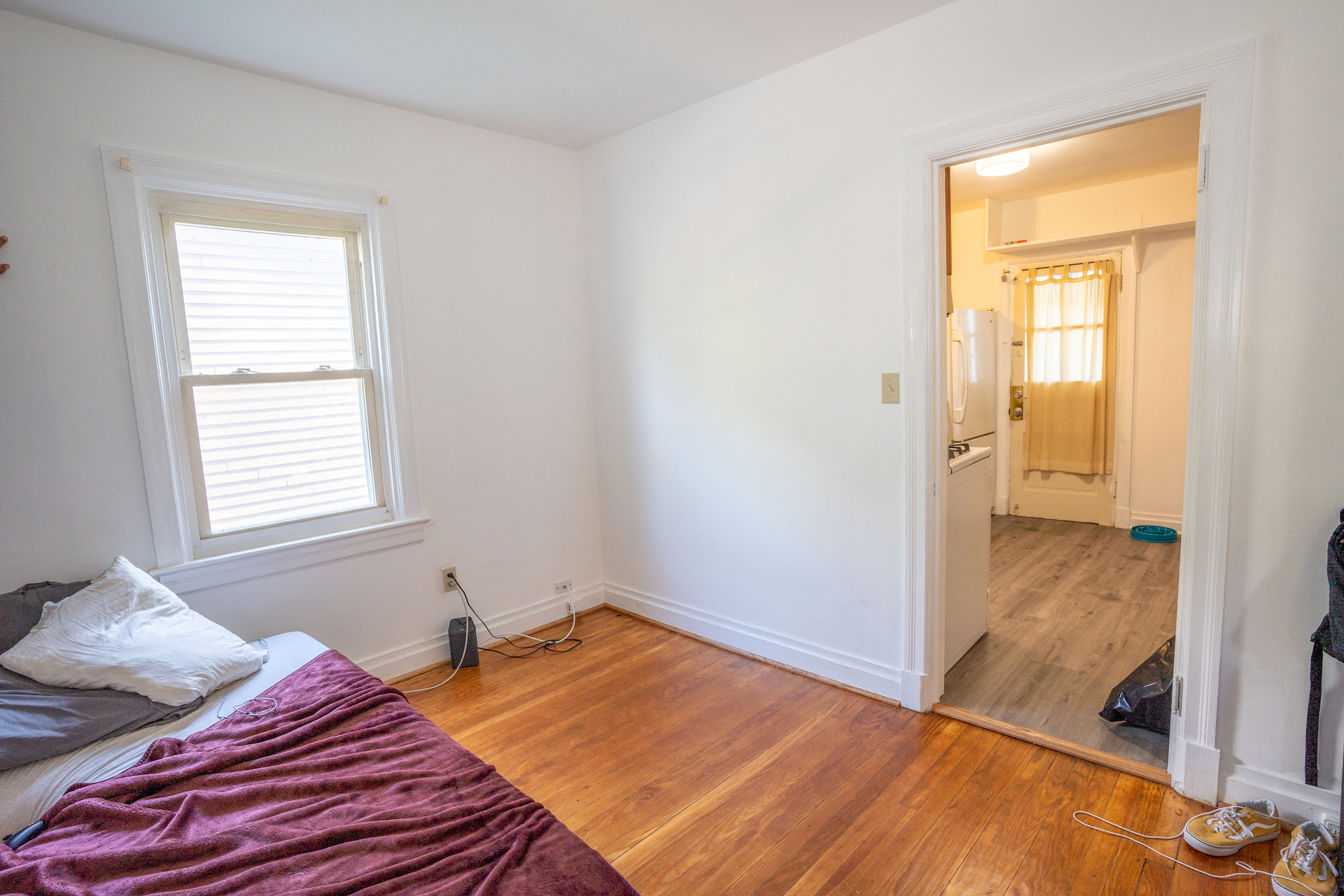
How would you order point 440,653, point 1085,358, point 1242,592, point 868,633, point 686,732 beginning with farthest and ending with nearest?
point 1085,358, point 440,653, point 868,633, point 686,732, point 1242,592

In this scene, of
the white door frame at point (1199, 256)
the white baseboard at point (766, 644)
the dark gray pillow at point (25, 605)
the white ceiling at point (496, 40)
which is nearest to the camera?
the white door frame at point (1199, 256)

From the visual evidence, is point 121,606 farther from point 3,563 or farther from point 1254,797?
point 1254,797

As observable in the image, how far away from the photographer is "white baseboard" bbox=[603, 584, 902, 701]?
8.89 feet

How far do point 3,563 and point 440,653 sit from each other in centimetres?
161

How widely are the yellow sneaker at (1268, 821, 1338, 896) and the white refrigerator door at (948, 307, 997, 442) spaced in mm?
3255

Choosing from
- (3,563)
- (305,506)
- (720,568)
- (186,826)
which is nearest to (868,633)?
(720,568)

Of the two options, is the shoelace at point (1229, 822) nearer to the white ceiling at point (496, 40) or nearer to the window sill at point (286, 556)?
the white ceiling at point (496, 40)

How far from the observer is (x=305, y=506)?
111 inches

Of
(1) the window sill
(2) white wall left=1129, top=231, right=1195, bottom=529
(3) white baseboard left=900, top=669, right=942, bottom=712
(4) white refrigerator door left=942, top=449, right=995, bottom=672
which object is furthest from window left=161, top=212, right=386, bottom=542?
(2) white wall left=1129, top=231, right=1195, bottom=529

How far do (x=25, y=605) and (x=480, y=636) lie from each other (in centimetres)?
173

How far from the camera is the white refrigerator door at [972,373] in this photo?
4922 mm

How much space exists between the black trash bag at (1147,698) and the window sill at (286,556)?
2917mm

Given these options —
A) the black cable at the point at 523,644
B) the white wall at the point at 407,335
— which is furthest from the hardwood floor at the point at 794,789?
the white wall at the point at 407,335

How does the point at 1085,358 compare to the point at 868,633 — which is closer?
the point at 868,633
